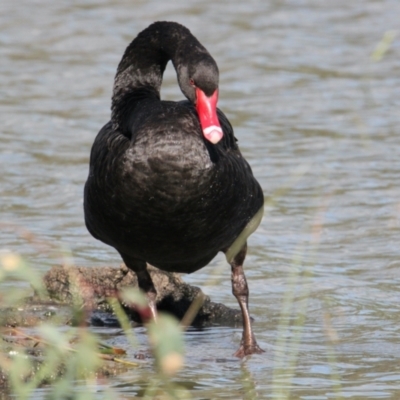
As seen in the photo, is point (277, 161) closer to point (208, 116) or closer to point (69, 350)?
point (208, 116)

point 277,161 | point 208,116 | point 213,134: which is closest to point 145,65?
point 208,116

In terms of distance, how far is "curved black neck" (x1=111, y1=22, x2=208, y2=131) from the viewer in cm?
579

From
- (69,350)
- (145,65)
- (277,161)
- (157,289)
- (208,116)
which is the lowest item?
(277,161)

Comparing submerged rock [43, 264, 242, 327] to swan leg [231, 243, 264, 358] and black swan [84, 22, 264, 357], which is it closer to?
swan leg [231, 243, 264, 358]

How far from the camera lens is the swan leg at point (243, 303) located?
542 cm

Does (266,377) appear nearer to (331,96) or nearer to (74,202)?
(74,202)

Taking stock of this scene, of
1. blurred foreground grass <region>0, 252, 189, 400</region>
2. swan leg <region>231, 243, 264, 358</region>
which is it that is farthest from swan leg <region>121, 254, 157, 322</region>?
blurred foreground grass <region>0, 252, 189, 400</region>

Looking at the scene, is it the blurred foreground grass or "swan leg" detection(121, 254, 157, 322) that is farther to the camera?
"swan leg" detection(121, 254, 157, 322)

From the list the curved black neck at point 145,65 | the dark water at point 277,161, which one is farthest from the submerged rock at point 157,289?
the curved black neck at point 145,65

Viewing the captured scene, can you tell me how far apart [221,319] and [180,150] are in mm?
1574

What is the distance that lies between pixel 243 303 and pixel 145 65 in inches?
58.0

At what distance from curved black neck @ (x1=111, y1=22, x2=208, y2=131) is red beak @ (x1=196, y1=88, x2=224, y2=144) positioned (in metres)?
0.81

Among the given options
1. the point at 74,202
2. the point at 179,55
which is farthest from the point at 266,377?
the point at 74,202

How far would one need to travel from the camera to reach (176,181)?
192 inches
